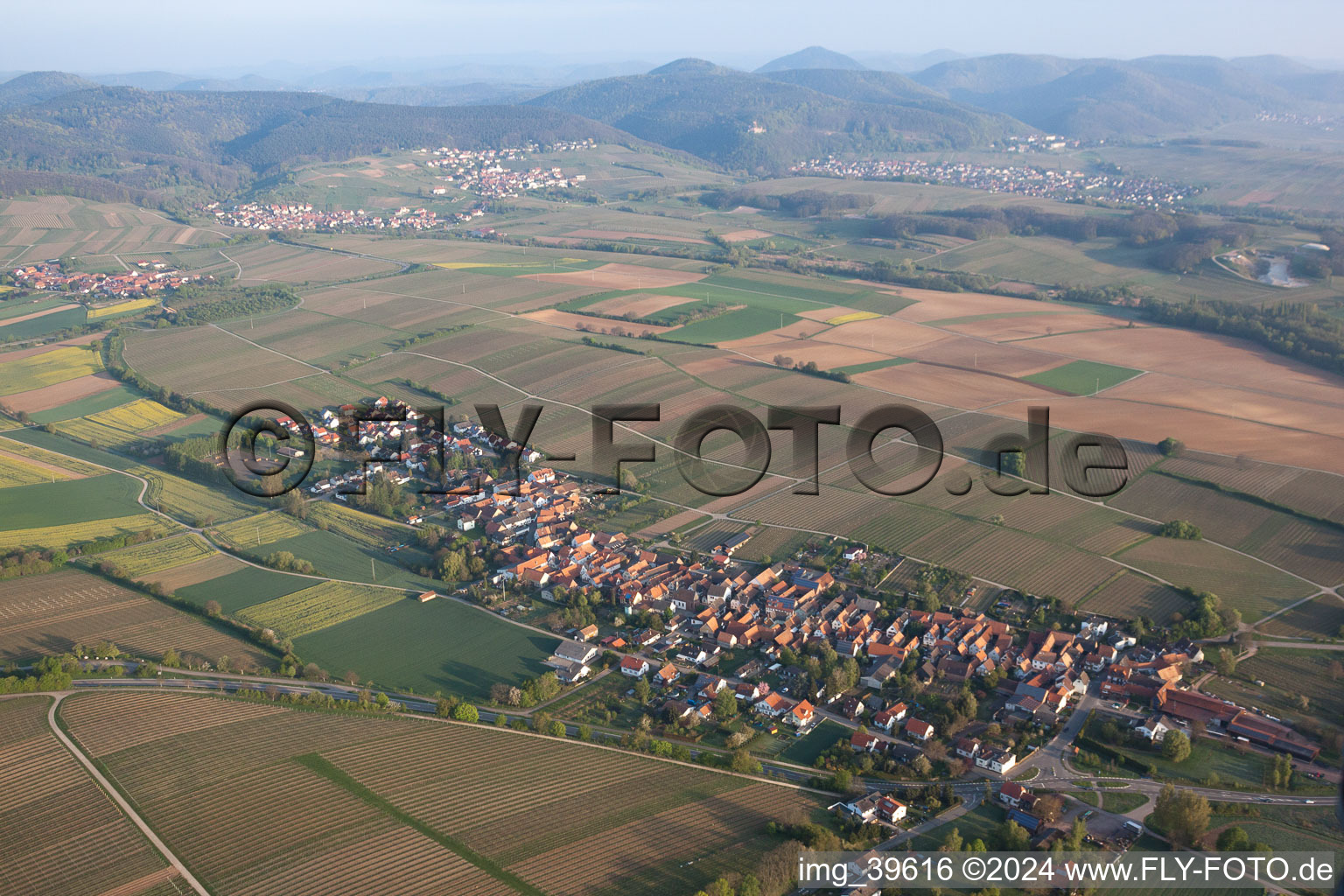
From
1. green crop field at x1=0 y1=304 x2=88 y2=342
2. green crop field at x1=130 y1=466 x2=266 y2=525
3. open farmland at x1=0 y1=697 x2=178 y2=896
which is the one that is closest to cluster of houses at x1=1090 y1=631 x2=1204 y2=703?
open farmland at x1=0 y1=697 x2=178 y2=896

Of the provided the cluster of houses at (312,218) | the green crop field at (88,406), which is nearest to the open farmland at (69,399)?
the green crop field at (88,406)

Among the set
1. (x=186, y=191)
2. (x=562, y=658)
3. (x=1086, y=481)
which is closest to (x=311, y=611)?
(x=562, y=658)

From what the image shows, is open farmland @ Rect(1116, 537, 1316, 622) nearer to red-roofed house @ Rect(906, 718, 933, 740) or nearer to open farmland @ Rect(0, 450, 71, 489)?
red-roofed house @ Rect(906, 718, 933, 740)

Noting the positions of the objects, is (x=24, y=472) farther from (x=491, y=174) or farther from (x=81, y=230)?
(x=491, y=174)

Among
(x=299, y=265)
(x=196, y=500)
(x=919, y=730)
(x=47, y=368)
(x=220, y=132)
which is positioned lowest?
(x=919, y=730)

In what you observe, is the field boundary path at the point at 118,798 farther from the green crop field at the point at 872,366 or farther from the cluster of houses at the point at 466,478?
the green crop field at the point at 872,366

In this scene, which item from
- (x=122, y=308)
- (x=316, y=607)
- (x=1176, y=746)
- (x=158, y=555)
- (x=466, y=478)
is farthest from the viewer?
(x=122, y=308)

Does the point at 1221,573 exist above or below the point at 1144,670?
above

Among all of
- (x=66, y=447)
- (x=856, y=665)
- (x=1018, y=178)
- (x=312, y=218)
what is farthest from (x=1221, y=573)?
(x=1018, y=178)
